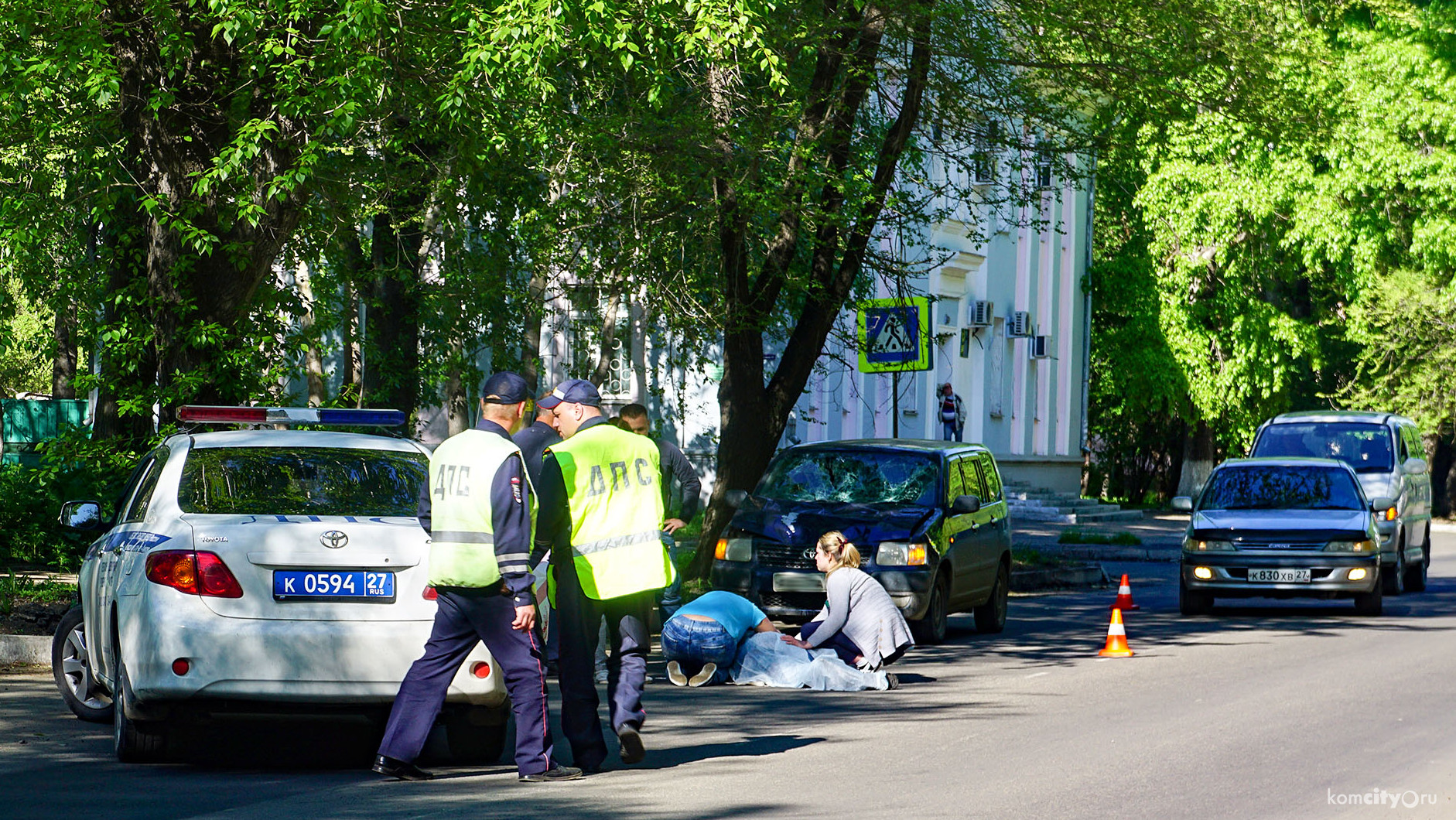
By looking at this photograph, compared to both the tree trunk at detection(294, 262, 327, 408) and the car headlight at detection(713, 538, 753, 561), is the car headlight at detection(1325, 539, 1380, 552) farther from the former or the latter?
the tree trunk at detection(294, 262, 327, 408)

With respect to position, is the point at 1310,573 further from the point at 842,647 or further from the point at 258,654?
the point at 258,654

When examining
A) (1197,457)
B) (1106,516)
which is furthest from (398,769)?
(1197,457)

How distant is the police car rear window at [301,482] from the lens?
829 cm

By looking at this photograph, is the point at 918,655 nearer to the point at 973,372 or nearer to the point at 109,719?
the point at 109,719

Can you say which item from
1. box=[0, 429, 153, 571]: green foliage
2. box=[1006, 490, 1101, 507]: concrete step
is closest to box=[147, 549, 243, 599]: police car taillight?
box=[0, 429, 153, 571]: green foliage

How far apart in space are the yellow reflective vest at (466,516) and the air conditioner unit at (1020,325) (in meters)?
34.4

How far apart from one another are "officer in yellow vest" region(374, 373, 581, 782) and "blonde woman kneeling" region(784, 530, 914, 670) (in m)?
4.54

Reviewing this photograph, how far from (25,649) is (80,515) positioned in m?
3.28

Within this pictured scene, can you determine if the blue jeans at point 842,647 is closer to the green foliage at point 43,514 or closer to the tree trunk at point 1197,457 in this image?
the green foliage at point 43,514

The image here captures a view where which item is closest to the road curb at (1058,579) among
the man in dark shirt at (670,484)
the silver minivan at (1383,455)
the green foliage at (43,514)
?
the silver minivan at (1383,455)

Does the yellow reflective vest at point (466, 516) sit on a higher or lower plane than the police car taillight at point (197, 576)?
higher

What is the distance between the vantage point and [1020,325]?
41.3 meters

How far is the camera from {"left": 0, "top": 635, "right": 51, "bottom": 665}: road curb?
38.9 ft

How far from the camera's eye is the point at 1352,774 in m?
8.66
